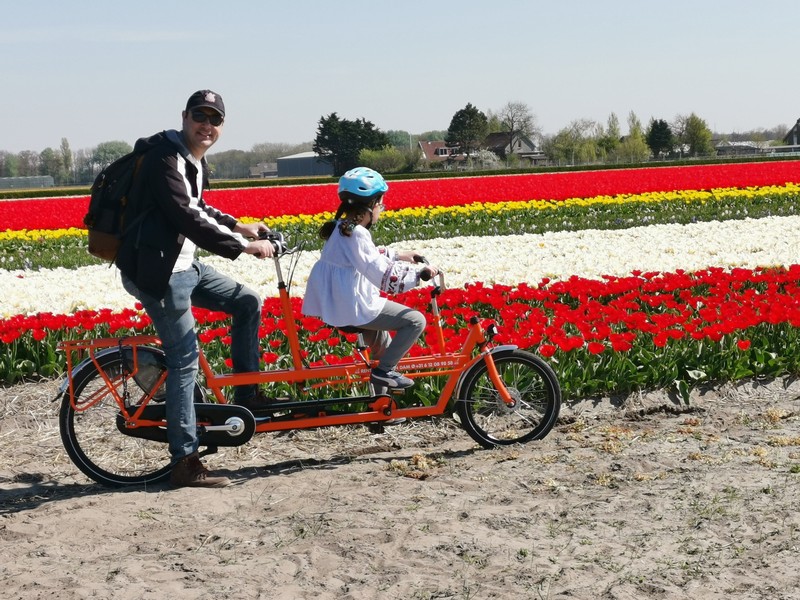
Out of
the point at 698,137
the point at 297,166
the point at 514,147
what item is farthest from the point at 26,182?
the point at 698,137

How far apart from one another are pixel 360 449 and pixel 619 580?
2348 mm

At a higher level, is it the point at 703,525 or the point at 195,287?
the point at 195,287

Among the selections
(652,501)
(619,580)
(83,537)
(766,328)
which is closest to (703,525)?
(652,501)

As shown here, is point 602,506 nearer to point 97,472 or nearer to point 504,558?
point 504,558

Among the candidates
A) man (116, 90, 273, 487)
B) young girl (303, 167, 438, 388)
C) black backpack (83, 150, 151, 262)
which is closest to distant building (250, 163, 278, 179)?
young girl (303, 167, 438, 388)

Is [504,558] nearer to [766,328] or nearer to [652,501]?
[652,501]

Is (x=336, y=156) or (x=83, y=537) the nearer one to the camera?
(x=83, y=537)

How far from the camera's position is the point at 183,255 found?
4871 millimetres

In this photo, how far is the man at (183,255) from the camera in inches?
183

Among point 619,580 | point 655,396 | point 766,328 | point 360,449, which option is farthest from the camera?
point 766,328

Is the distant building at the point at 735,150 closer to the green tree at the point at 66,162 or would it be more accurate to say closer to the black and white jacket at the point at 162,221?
the green tree at the point at 66,162

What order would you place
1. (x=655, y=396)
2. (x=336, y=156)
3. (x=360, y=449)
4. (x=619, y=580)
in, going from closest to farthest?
(x=619, y=580)
(x=360, y=449)
(x=655, y=396)
(x=336, y=156)

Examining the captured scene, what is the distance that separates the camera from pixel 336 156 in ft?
293

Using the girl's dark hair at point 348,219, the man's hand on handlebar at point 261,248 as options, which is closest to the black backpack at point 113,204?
the man's hand on handlebar at point 261,248
